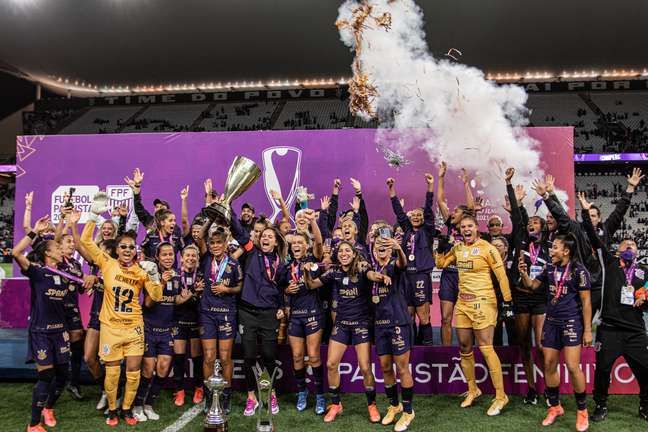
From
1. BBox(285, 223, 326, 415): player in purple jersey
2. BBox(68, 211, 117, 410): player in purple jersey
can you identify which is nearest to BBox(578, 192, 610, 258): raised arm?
BBox(285, 223, 326, 415): player in purple jersey

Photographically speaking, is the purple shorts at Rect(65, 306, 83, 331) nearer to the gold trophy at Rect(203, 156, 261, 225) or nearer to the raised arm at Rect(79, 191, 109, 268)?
the raised arm at Rect(79, 191, 109, 268)

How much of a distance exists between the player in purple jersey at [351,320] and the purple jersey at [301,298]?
0.39 m

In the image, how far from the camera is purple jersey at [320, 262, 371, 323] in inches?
217

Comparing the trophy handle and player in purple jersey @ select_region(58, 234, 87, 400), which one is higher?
the trophy handle

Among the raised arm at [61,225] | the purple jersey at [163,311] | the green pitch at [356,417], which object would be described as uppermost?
the raised arm at [61,225]

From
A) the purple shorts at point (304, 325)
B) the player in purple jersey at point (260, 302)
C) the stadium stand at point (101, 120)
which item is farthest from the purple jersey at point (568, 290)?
the stadium stand at point (101, 120)

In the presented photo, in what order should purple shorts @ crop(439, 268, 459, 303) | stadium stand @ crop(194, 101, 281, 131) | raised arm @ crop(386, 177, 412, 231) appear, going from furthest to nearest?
stadium stand @ crop(194, 101, 281, 131) < raised arm @ crop(386, 177, 412, 231) < purple shorts @ crop(439, 268, 459, 303)

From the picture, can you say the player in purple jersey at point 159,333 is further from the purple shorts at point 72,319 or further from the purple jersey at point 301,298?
the purple jersey at point 301,298

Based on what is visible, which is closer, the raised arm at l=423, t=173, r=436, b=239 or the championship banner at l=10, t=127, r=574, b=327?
the raised arm at l=423, t=173, r=436, b=239

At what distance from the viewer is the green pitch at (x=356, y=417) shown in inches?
205

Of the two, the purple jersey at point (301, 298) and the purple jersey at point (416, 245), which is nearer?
the purple jersey at point (301, 298)

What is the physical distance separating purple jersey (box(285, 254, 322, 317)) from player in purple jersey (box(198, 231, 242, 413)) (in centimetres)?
61

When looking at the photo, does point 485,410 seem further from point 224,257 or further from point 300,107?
point 300,107

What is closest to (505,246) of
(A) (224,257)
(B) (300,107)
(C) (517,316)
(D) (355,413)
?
(C) (517,316)
